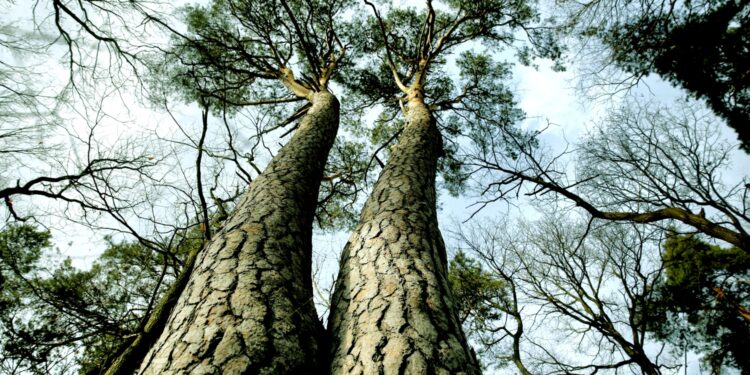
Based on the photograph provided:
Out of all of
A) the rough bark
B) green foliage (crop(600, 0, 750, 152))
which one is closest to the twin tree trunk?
the rough bark

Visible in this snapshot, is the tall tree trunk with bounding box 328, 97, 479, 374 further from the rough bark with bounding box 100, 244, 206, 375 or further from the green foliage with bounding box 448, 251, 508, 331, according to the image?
the green foliage with bounding box 448, 251, 508, 331

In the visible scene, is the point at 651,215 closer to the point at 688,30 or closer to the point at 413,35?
the point at 688,30

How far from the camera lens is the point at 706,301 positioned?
273 inches

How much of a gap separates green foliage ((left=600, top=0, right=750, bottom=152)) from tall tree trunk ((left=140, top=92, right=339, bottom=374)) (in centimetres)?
515

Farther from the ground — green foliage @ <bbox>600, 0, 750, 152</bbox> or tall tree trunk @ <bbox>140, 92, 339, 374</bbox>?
green foliage @ <bbox>600, 0, 750, 152</bbox>

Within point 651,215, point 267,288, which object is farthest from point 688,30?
point 267,288

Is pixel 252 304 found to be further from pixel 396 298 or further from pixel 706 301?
pixel 706 301

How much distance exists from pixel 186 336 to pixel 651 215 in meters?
4.49

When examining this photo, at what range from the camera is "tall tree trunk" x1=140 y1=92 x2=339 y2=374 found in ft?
3.18

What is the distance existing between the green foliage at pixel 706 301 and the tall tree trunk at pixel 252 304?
7.73 metres

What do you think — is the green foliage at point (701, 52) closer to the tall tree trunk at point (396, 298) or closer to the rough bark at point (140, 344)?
the tall tree trunk at point (396, 298)

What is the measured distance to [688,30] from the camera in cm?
445

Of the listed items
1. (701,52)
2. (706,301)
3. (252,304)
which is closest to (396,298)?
(252,304)

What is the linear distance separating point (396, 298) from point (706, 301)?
8934mm
